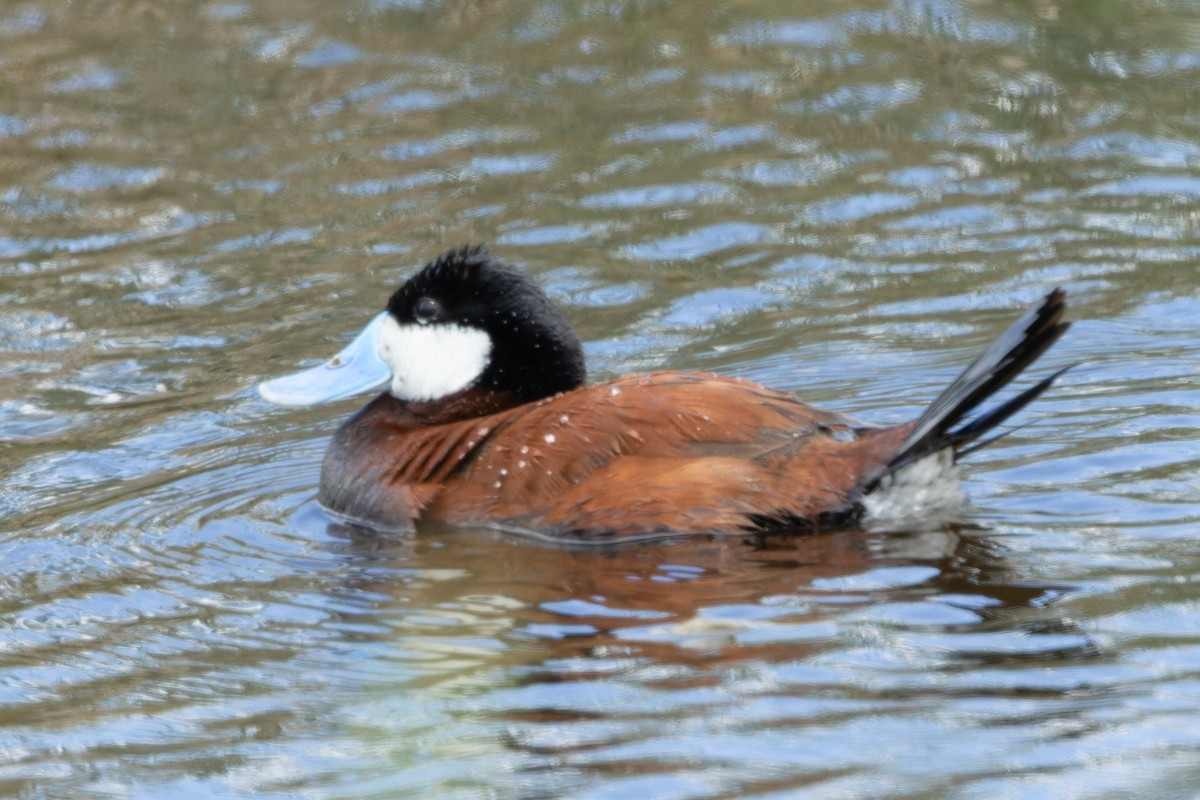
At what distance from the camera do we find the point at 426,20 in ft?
36.0

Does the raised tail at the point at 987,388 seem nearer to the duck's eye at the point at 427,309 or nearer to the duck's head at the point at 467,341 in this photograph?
the duck's head at the point at 467,341

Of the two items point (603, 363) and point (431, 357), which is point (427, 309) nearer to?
point (431, 357)

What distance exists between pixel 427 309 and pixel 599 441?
3.23 ft

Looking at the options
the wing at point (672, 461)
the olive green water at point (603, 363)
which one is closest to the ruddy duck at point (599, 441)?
the wing at point (672, 461)

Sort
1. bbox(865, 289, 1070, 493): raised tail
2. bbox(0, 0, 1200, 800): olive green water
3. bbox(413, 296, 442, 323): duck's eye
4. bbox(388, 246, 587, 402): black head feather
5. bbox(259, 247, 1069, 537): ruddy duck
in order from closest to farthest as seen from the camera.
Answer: bbox(0, 0, 1200, 800): olive green water < bbox(865, 289, 1070, 493): raised tail < bbox(259, 247, 1069, 537): ruddy duck < bbox(388, 246, 587, 402): black head feather < bbox(413, 296, 442, 323): duck's eye

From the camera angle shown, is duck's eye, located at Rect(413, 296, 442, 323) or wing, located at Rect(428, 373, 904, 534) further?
duck's eye, located at Rect(413, 296, 442, 323)

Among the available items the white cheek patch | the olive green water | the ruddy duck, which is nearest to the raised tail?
the ruddy duck

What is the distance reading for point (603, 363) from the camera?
7.31m

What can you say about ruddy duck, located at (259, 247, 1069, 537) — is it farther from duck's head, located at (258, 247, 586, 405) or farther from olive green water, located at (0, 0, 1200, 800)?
olive green water, located at (0, 0, 1200, 800)

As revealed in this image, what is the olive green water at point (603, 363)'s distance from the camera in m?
4.15

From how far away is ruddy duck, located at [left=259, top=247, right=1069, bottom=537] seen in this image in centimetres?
526

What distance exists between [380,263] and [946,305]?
2.50 m

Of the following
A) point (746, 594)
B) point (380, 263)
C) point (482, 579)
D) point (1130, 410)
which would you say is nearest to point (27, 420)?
point (380, 263)

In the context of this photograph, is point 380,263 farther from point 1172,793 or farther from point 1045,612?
point 1172,793
